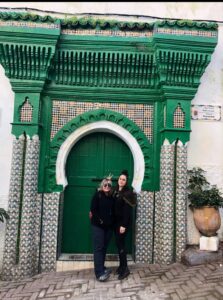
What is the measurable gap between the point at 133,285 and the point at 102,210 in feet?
4.06

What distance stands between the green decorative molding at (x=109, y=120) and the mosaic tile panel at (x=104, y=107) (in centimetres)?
9

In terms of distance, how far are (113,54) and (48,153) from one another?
2.25m

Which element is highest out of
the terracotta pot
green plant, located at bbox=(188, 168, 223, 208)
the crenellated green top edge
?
the crenellated green top edge

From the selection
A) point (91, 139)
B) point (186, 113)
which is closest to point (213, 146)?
point (186, 113)

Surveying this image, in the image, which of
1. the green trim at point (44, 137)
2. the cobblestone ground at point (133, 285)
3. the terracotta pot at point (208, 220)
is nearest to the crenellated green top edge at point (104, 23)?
the green trim at point (44, 137)

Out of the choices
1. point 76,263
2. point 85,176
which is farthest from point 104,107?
point 76,263

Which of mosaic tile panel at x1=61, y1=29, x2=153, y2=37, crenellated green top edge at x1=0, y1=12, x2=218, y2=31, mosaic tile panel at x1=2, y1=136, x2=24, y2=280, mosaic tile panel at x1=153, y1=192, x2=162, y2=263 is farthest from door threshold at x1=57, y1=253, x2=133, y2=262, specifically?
crenellated green top edge at x1=0, y1=12, x2=218, y2=31

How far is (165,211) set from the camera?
211 inches

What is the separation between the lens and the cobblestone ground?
4.12 m

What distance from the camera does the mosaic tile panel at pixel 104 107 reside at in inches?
223

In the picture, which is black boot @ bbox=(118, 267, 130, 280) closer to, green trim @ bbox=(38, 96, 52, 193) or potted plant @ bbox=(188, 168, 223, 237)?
potted plant @ bbox=(188, 168, 223, 237)

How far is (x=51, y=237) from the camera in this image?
17.7 feet

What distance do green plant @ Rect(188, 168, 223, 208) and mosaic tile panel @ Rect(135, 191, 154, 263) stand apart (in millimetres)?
769

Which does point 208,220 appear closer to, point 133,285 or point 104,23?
point 133,285
